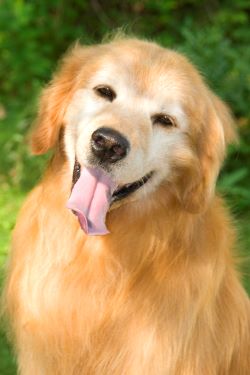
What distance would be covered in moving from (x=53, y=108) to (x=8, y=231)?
6.55 ft

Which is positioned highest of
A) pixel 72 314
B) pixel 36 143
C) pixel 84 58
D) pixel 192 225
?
pixel 84 58

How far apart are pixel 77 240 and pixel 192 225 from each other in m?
0.49

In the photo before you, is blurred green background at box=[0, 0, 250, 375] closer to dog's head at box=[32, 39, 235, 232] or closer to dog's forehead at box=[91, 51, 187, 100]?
dog's head at box=[32, 39, 235, 232]

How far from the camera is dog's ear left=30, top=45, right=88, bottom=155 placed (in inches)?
117

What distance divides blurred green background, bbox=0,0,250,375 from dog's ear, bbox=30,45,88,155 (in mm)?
1564

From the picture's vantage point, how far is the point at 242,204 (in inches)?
211

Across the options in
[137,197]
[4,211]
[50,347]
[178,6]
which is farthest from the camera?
[178,6]

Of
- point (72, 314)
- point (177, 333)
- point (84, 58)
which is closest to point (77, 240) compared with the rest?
point (72, 314)

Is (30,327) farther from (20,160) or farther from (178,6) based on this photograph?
(178,6)

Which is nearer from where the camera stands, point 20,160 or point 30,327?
point 30,327

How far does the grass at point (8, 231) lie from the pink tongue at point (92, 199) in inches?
53.6

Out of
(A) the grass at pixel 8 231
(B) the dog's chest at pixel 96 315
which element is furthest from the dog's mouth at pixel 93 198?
(A) the grass at pixel 8 231

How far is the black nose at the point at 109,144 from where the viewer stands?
262 centimetres

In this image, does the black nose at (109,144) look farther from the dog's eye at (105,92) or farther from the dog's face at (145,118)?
the dog's eye at (105,92)
